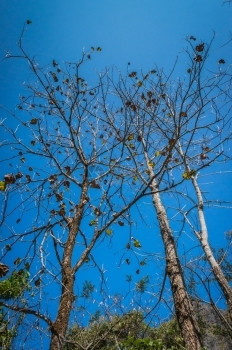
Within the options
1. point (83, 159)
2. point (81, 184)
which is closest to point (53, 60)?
point (83, 159)

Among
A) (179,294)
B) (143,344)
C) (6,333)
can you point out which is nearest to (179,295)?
(179,294)

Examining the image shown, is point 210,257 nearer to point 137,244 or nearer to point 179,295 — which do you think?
point 179,295

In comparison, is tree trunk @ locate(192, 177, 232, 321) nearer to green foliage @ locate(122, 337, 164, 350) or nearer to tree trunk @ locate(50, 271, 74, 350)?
green foliage @ locate(122, 337, 164, 350)

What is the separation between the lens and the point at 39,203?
456 cm

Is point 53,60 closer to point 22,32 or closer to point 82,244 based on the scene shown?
point 22,32

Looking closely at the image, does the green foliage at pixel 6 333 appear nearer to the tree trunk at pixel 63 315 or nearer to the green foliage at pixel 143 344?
the tree trunk at pixel 63 315

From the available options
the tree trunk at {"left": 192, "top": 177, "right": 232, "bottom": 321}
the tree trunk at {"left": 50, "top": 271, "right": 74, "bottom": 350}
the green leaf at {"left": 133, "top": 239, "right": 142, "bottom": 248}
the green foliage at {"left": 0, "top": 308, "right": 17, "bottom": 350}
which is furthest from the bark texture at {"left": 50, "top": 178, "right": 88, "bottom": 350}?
the tree trunk at {"left": 192, "top": 177, "right": 232, "bottom": 321}

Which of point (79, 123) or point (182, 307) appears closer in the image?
point (79, 123)

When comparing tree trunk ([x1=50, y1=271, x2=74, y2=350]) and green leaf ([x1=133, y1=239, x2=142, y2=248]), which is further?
green leaf ([x1=133, y1=239, x2=142, y2=248])

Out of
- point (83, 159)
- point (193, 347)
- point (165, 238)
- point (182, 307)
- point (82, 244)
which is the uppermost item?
point (83, 159)

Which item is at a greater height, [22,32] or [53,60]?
[53,60]

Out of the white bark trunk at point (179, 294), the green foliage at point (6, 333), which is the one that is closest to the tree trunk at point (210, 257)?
the white bark trunk at point (179, 294)

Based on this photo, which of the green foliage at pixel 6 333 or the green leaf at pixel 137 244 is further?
the green leaf at pixel 137 244

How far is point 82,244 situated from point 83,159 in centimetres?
136
